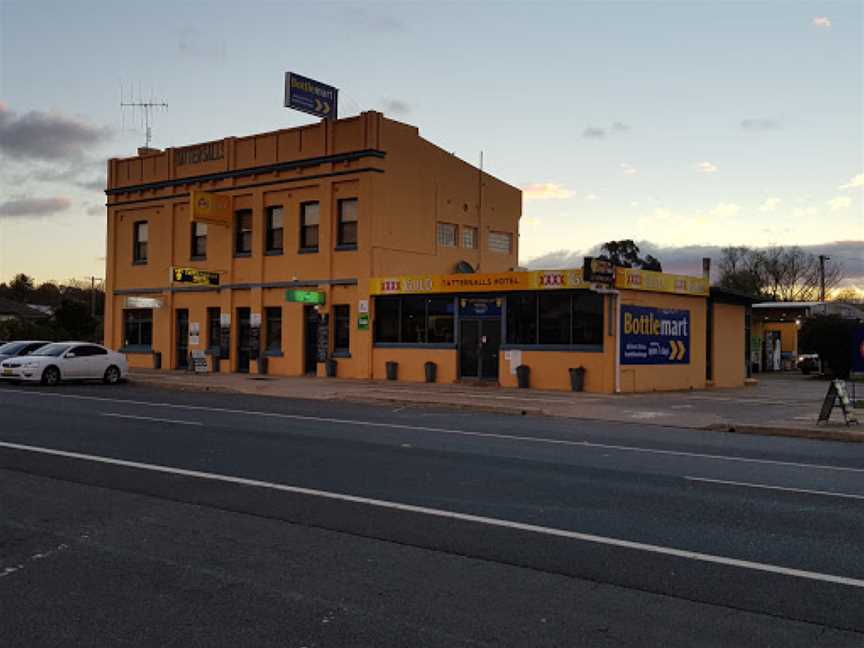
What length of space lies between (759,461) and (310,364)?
2239 centimetres

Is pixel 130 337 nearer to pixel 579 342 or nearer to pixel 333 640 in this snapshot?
pixel 579 342

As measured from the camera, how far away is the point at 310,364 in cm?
3253

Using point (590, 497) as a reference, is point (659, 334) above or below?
above

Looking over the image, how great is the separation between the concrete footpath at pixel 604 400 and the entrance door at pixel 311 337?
1.79 metres

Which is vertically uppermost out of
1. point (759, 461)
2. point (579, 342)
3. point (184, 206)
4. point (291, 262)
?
point (184, 206)

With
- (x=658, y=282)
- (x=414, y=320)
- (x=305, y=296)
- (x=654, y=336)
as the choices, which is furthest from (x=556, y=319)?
(x=305, y=296)

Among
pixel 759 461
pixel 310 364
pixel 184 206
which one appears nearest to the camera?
pixel 759 461

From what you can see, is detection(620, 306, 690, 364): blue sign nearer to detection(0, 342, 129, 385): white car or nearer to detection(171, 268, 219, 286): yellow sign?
detection(171, 268, 219, 286): yellow sign

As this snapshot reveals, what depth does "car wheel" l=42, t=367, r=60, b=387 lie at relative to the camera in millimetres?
27219

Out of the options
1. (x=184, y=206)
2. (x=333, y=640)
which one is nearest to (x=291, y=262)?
(x=184, y=206)

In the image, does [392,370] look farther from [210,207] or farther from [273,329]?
[210,207]

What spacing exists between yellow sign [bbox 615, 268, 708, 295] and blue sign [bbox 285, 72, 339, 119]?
14138mm

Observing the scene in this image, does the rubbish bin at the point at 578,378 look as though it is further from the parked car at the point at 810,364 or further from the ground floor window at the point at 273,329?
the parked car at the point at 810,364

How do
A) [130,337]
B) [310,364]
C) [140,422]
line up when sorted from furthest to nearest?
1. [130,337]
2. [310,364]
3. [140,422]
